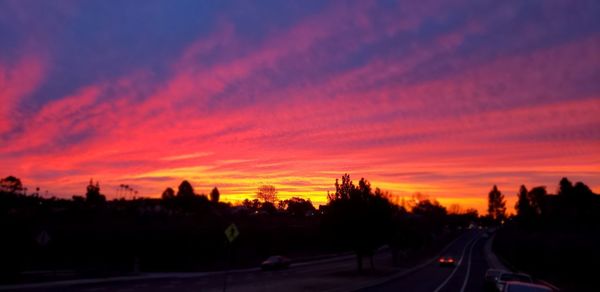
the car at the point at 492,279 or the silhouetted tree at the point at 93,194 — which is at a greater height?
the silhouetted tree at the point at 93,194

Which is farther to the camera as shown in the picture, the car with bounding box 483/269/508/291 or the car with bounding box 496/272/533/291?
the car with bounding box 483/269/508/291

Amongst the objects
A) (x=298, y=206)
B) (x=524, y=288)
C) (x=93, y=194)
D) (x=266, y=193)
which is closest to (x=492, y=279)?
(x=524, y=288)

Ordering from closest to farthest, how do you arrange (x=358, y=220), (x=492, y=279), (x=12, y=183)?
(x=492, y=279) < (x=358, y=220) < (x=12, y=183)

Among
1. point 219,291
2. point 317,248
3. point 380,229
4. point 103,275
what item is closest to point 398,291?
point 219,291

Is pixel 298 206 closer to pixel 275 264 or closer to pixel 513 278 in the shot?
pixel 275 264

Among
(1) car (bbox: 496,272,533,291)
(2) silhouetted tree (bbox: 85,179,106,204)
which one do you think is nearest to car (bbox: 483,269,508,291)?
(1) car (bbox: 496,272,533,291)

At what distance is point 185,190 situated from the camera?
157375 mm

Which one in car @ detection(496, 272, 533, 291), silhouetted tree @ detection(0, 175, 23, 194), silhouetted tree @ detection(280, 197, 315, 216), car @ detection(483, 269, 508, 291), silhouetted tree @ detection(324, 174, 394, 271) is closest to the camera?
car @ detection(496, 272, 533, 291)

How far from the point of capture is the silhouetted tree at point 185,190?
150087 millimetres

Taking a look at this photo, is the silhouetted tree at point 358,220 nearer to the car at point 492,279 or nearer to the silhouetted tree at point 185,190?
the car at point 492,279

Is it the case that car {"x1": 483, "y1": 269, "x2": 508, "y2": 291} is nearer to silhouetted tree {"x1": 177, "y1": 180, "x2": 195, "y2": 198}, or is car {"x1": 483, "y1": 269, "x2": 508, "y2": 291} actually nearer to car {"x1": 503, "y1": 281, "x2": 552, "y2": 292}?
car {"x1": 503, "y1": 281, "x2": 552, "y2": 292}

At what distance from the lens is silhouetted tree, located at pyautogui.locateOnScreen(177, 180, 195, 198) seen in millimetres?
150087

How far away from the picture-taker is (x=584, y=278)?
3484cm

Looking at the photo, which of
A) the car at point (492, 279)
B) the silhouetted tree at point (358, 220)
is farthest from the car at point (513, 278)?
the silhouetted tree at point (358, 220)
